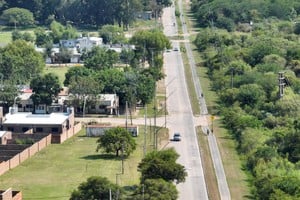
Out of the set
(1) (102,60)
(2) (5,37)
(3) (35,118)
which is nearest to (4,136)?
(3) (35,118)

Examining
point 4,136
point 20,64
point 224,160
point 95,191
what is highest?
Result: point 95,191

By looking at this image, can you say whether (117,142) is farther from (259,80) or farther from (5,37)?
(5,37)

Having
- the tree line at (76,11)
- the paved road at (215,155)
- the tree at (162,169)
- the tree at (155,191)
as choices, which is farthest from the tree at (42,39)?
the tree at (155,191)

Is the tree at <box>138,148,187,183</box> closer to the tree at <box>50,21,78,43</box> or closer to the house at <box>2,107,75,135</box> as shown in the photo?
the house at <box>2,107,75,135</box>

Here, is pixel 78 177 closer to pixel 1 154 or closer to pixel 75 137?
pixel 1 154

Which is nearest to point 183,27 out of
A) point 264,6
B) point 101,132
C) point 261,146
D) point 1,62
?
point 264,6

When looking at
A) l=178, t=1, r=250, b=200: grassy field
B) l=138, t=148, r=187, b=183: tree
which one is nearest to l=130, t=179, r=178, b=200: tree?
l=138, t=148, r=187, b=183: tree
